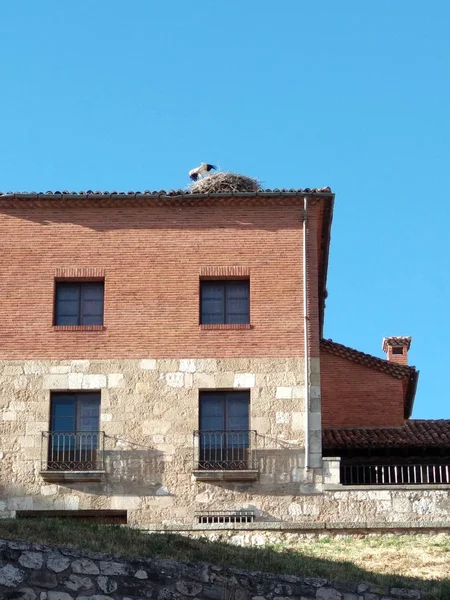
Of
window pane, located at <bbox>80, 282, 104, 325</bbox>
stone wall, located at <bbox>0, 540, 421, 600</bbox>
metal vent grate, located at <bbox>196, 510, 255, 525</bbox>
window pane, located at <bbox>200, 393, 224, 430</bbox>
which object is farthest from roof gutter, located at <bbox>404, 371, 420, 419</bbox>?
stone wall, located at <bbox>0, 540, 421, 600</bbox>

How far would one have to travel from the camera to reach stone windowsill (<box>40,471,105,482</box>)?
33.2m

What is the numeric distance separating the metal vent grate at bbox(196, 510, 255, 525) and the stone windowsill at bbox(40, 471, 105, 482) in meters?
2.48

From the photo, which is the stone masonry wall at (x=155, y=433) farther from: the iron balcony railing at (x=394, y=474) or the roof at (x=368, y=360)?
the roof at (x=368, y=360)

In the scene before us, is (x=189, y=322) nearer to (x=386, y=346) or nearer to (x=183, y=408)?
(x=183, y=408)

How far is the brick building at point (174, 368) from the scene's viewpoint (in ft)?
109

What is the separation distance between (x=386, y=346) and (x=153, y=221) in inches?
423

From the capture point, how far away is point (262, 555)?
79.5ft

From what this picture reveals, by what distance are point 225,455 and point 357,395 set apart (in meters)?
6.42

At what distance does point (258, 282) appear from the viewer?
115 ft

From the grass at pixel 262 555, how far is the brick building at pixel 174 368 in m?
4.95

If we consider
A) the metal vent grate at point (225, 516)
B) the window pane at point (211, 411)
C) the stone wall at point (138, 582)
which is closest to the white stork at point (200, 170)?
the window pane at point (211, 411)

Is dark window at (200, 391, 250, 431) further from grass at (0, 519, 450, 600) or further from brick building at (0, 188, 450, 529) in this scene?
grass at (0, 519, 450, 600)

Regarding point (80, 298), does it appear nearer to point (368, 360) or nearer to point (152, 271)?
point (152, 271)

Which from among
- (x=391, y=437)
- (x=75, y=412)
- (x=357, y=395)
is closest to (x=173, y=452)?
(x=75, y=412)
